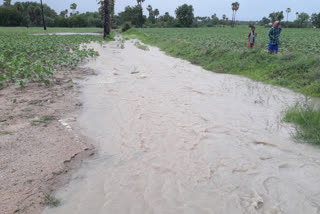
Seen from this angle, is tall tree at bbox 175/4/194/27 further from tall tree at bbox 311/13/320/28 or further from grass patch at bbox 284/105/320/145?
grass patch at bbox 284/105/320/145

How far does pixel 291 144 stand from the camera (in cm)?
403

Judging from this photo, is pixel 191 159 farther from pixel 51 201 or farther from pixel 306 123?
pixel 306 123

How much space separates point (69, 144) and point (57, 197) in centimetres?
118

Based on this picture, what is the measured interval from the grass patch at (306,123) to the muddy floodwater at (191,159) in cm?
15

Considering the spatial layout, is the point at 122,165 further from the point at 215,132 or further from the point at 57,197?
the point at 215,132

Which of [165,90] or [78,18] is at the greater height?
[78,18]

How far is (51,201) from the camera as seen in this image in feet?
8.47

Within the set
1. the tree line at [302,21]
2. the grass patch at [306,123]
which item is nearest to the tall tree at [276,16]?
the tree line at [302,21]

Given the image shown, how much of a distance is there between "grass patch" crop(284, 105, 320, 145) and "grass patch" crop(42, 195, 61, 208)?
3744 mm

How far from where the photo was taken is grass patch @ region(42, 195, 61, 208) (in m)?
2.55

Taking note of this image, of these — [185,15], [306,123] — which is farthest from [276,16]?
[306,123]

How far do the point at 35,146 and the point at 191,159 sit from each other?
2264mm

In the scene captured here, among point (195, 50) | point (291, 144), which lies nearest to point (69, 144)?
point (291, 144)

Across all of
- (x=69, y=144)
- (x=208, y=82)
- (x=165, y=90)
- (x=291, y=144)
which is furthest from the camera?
(x=208, y=82)
